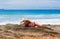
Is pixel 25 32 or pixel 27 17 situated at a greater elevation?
pixel 27 17

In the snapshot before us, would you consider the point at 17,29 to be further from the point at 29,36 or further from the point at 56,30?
the point at 56,30

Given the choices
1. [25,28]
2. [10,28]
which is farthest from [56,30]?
[10,28]

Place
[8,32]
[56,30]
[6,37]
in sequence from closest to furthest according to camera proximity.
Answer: [6,37] < [8,32] < [56,30]

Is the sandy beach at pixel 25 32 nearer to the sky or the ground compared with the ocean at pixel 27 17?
nearer to the ground

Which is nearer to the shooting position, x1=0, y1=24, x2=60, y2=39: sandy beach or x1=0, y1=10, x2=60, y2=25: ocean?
x1=0, y1=24, x2=60, y2=39: sandy beach

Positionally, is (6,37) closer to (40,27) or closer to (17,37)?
(17,37)

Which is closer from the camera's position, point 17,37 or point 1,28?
point 17,37

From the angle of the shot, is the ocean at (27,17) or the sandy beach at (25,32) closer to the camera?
the sandy beach at (25,32)

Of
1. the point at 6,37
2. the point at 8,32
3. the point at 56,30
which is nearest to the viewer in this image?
the point at 6,37

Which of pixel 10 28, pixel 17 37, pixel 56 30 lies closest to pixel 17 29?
pixel 10 28

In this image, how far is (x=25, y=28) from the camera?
321 centimetres

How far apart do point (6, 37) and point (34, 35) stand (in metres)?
0.38

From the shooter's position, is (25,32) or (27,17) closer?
(25,32)

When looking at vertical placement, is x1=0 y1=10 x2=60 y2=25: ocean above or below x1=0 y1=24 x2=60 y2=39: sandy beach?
above
